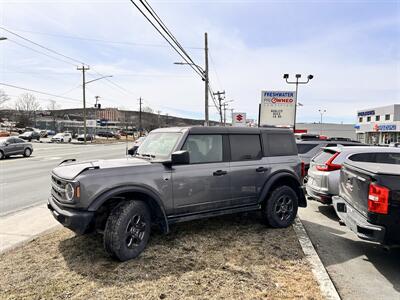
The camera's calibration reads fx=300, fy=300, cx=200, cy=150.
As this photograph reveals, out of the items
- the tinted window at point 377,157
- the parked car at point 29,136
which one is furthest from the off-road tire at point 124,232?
the parked car at point 29,136

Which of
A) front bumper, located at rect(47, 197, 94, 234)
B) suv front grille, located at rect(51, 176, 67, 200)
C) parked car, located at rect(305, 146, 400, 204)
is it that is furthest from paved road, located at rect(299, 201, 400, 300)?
suv front grille, located at rect(51, 176, 67, 200)

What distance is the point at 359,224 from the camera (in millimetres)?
3961

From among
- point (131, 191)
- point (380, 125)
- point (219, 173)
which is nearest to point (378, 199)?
point (219, 173)

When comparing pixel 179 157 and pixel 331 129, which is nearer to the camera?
pixel 179 157

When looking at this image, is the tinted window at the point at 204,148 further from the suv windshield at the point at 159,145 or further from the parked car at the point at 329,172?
the parked car at the point at 329,172

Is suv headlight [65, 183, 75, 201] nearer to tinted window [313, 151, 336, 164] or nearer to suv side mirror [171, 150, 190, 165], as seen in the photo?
suv side mirror [171, 150, 190, 165]

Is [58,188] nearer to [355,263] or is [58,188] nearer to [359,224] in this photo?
[359,224]

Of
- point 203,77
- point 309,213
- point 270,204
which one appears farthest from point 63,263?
point 203,77

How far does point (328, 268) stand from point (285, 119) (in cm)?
1810

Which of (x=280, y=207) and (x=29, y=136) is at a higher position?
(x=280, y=207)

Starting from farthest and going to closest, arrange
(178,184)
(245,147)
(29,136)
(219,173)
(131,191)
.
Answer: (29,136), (245,147), (219,173), (178,184), (131,191)

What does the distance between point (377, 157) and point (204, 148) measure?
4.35 metres

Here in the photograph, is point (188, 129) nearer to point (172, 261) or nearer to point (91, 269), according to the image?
point (172, 261)

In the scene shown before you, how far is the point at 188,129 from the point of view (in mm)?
4863
